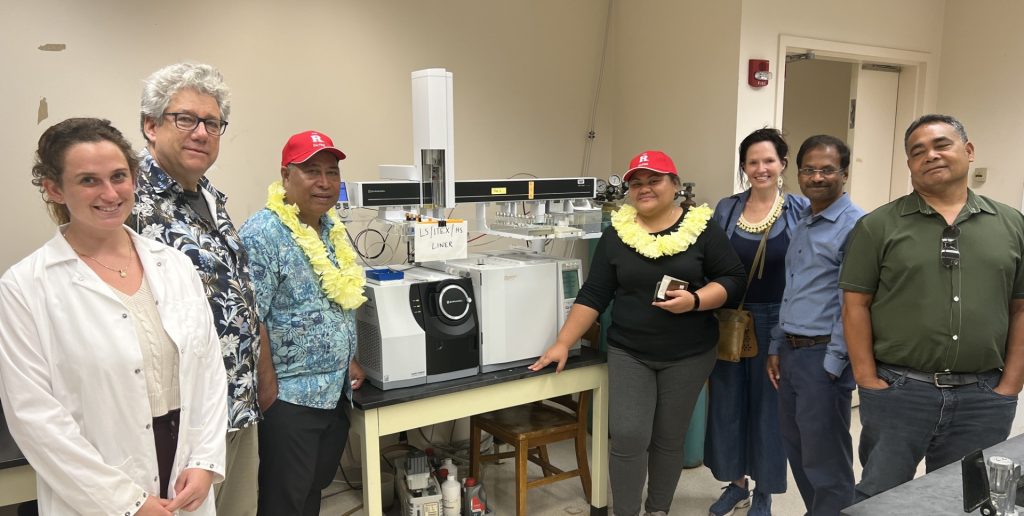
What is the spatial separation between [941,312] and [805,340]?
0.50 metres

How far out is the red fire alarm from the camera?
3168mm

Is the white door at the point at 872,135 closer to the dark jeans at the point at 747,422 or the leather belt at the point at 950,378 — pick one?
the dark jeans at the point at 747,422

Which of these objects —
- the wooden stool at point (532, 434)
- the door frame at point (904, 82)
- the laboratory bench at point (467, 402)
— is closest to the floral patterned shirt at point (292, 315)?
the laboratory bench at point (467, 402)

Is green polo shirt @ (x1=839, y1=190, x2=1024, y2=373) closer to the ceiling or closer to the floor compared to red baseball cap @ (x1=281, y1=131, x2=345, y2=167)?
closer to the floor

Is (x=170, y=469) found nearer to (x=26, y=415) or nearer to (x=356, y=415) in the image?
(x=26, y=415)

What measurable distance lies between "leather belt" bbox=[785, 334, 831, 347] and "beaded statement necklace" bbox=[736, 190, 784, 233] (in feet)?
1.40

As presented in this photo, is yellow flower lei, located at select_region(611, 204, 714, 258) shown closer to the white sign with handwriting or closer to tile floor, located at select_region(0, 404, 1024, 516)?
the white sign with handwriting

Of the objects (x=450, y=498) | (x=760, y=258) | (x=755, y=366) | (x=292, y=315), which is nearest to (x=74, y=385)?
(x=292, y=315)

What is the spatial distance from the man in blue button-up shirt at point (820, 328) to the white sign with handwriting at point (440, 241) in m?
1.14

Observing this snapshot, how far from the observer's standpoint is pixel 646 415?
7.97ft

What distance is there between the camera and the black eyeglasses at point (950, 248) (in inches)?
69.9

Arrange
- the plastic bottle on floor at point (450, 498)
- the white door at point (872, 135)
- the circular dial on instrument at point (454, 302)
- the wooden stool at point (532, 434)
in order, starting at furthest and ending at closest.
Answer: the white door at point (872, 135)
the wooden stool at point (532, 434)
the plastic bottle on floor at point (450, 498)
the circular dial on instrument at point (454, 302)

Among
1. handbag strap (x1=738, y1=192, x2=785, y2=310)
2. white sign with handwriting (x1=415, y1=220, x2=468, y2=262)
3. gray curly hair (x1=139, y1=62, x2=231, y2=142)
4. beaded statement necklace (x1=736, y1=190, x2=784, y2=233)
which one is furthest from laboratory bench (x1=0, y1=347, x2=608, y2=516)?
gray curly hair (x1=139, y1=62, x2=231, y2=142)

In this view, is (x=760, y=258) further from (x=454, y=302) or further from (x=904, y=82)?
(x=904, y=82)
